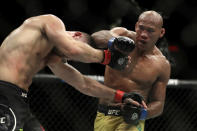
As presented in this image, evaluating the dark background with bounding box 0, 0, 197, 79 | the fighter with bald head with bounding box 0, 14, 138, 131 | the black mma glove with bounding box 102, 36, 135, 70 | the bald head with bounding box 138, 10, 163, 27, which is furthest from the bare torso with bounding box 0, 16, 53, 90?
the dark background with bounding box 0, 0, 197, 79

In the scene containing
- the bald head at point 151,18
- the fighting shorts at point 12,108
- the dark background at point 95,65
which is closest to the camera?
the fighting shorts at point 12,108

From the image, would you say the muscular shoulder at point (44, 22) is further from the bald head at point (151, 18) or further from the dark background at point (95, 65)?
the dark background at point (95, 65)

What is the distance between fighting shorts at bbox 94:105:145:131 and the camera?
6.95ft

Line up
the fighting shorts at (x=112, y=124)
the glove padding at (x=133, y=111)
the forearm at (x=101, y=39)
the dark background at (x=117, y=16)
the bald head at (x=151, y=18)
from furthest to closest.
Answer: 1. the dark background at (x=117, y=16)
2. the bald head at (x=151, y=18)
3. the fighting shorts at (x=112, y=124)
4. the forearm at (x=101, y=39)
5. the glove padding at (x=133, y=111)

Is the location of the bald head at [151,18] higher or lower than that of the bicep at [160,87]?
higher

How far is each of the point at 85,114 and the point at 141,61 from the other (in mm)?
663

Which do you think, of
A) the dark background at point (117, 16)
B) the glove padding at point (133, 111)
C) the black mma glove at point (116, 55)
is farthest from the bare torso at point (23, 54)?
the dark background at point (117, 16)

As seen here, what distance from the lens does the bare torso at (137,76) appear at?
2209 mm

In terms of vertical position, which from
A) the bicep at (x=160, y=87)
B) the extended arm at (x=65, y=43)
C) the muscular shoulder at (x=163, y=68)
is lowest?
the bicep at (x=160, y=87)

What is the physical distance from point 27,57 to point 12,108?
0.73 ft

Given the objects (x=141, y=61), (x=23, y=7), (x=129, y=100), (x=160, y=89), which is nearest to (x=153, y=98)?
(x=160, y=89)

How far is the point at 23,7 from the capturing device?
2.84 metres

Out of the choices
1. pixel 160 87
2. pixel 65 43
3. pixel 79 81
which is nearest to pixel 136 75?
pixel 160 87

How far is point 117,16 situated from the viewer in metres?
3.02
